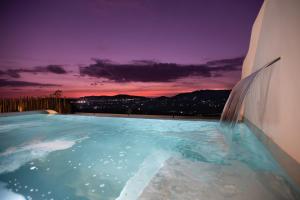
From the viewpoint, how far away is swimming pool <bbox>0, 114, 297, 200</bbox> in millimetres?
2066

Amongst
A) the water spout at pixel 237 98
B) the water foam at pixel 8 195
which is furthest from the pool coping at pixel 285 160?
the water foam at pixel 8 195

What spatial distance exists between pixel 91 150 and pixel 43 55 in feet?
40.0

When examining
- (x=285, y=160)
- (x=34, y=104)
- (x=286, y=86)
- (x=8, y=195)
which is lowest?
(x=8, y=195)

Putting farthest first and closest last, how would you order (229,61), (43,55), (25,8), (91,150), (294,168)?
1. (229,61)
2. (43,55)
3. (25,8)
4. (91,150)
5. (294,168)

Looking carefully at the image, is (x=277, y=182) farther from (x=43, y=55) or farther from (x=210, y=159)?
(x=43, y=55)

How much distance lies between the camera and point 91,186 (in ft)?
8.20

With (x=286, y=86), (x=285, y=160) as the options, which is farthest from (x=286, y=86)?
(x=285, y=160)

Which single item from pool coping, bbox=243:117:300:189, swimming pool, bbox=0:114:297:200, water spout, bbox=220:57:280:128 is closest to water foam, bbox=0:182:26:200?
swimming pool, bbox=0:114:297:200

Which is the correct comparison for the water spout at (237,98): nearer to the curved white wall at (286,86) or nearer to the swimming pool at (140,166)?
the swimming pool at (140,166)

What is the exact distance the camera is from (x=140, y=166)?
10.2 feet

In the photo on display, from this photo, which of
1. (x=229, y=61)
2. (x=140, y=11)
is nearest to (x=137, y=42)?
(x=140, y=11)

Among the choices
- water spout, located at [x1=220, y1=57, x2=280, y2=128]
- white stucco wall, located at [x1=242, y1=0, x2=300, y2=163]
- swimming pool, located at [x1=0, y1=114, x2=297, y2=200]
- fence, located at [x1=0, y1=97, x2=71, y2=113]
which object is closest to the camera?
swimming pool, located at [x1=0, y1=114, x2=297, y2=200]

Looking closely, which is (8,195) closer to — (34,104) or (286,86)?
Result: (286,86)

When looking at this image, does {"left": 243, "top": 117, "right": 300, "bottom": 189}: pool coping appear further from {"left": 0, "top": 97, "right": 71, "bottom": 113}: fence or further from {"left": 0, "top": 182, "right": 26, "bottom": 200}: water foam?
{"left": 0, "top": 97, "right": 71, "bottom": 113}: fence
